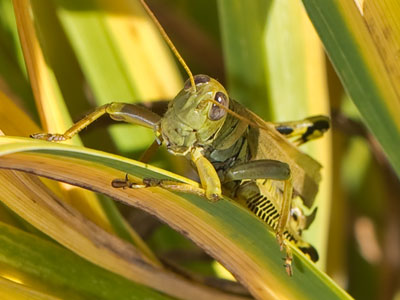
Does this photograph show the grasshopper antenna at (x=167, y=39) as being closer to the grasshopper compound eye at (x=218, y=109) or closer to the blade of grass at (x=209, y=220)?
the grasshopper compound eye at (x=218, y=109)

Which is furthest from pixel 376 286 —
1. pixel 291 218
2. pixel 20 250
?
pixel 20 250

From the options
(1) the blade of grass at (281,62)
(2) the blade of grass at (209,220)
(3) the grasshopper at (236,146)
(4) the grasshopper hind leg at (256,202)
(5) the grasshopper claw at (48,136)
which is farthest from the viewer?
(1) the blade of grass at (281,62)

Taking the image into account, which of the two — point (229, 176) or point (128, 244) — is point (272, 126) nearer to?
point (229, 176)

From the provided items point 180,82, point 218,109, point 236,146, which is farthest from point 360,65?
point 180,82

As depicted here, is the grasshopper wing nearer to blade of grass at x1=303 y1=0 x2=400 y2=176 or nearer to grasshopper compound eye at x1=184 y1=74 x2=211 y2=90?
grasshopper compound eye at x1=184 y1=74 x2=211 y2=90

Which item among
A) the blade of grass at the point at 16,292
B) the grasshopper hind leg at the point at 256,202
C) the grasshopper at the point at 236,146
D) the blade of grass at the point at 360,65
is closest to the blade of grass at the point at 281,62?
the grasshopper at the point at 236,146

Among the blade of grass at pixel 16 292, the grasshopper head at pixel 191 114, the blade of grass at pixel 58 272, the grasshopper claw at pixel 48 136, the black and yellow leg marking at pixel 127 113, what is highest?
the black and yellow leg marking at pixel 127 113

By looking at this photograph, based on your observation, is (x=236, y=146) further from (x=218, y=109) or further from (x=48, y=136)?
(x=48, y=136)
